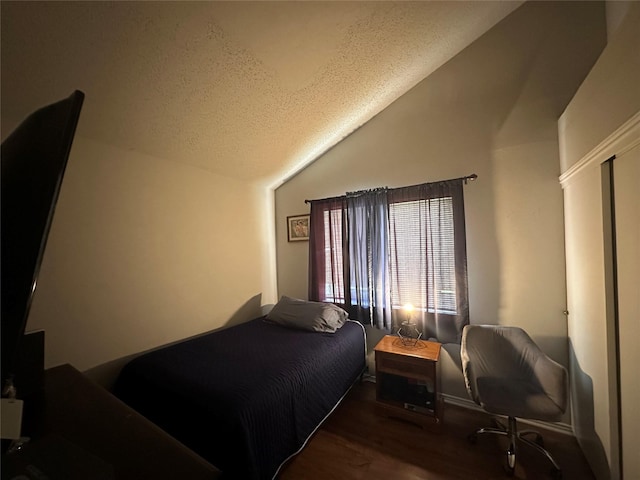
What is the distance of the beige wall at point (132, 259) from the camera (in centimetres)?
159

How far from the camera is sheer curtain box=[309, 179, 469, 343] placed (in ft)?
7.20

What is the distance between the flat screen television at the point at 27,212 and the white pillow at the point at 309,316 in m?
2.09

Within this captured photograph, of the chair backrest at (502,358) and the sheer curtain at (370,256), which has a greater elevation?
the sheer curtain at (370,256)

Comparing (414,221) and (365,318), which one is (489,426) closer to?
(365,318)

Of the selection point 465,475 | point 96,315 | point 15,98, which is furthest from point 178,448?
point 15,98

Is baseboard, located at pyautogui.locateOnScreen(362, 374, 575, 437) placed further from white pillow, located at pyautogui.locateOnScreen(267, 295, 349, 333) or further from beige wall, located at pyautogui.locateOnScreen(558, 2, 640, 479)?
white pillow, located at pyautogui.locateOnScreen(267, 295, 349, 333)

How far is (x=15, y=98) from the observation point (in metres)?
1.34

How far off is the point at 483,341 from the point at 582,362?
54cm

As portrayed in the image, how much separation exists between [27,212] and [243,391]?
1.33 metres

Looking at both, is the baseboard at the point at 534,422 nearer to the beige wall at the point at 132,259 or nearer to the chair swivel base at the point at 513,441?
the chair swivel base at the point at 513,441

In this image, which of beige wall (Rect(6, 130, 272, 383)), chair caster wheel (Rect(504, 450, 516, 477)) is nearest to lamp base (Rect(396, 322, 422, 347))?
chair caster wheel (Rect(504, 450, 516, 477))

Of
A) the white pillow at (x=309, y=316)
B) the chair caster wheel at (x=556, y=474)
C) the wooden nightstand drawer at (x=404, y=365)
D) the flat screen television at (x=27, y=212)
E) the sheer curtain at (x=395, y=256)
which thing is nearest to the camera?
the flat screen television at (x=27, y=212)

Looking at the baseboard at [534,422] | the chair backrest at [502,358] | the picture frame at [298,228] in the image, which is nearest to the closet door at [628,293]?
the chair backrest at [502,358]

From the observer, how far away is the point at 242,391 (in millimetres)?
1347
